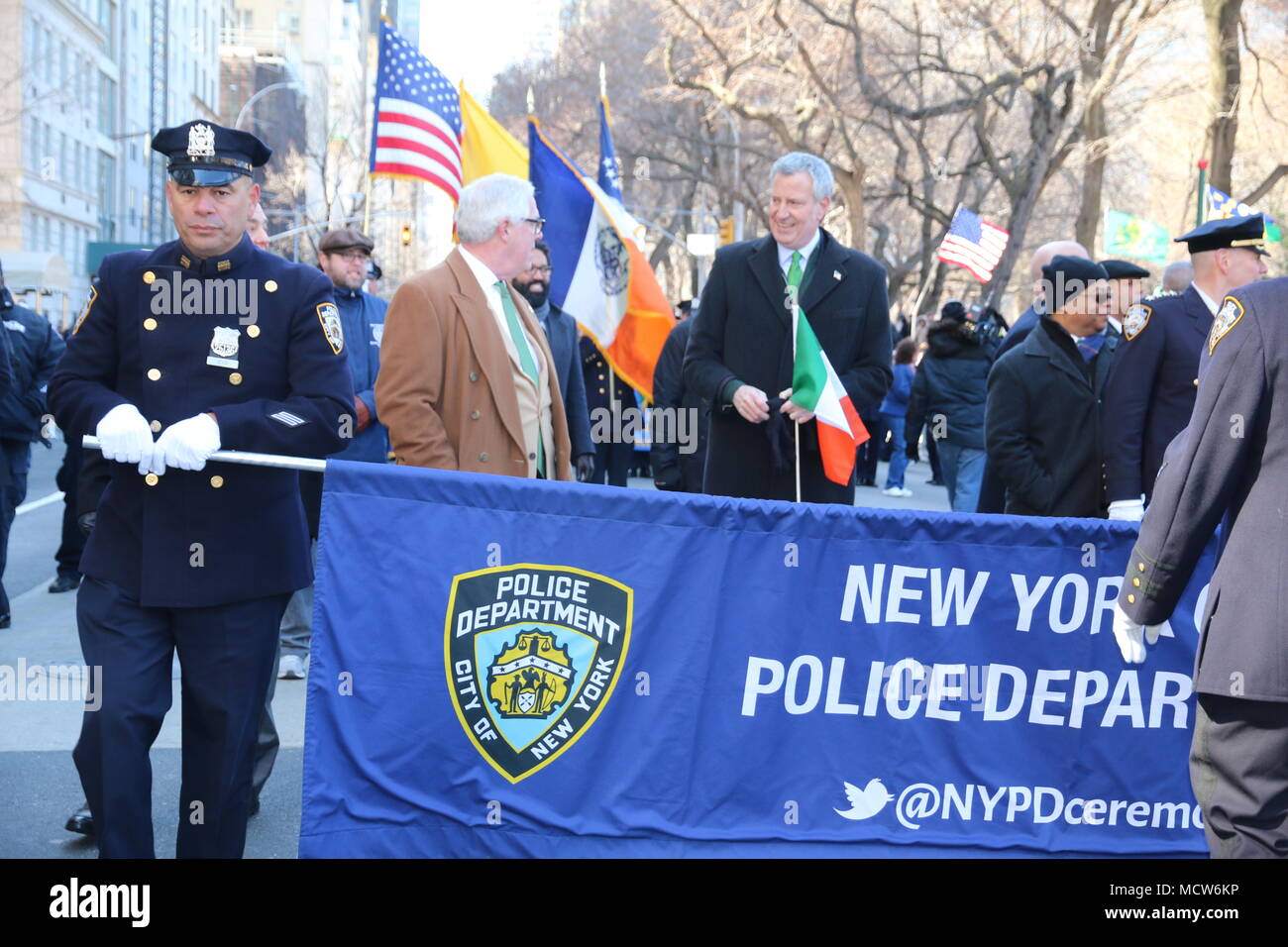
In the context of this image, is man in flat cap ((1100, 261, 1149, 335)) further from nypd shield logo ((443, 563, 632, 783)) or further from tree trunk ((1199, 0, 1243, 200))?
tree trunk ((1199, 0, 1243, 200))

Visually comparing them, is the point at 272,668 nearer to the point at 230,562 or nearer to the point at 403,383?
the point at 230,562

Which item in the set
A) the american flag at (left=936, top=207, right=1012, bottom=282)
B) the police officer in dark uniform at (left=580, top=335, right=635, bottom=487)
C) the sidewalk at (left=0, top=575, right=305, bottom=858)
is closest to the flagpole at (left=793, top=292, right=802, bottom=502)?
the sidewalk at (left=0, top=575, right=305, bottom=858)

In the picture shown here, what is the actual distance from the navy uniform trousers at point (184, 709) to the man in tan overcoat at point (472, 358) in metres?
0.92

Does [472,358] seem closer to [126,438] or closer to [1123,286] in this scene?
[126,438]

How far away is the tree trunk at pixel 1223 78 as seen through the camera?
19.8 m

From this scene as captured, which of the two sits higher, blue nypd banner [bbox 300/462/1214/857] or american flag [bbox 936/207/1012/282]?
american flag [bbox 936/207/1012/282]

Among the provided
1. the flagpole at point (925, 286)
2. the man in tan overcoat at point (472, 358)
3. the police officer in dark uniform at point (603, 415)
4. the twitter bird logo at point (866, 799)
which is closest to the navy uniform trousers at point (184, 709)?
the man in tan overcoat at point (472, 358)

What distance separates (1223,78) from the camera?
19969mm

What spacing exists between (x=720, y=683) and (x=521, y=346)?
5.11 feet

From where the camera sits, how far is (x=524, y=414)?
5.39 meters

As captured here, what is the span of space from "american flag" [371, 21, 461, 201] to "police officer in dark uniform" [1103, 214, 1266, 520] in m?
6.29

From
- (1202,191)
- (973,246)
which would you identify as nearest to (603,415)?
(973,246)

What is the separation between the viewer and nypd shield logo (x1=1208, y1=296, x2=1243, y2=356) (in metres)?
3.42

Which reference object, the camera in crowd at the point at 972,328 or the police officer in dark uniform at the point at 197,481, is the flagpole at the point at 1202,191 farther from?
the police officer in dark uniform at the point at 197,481
